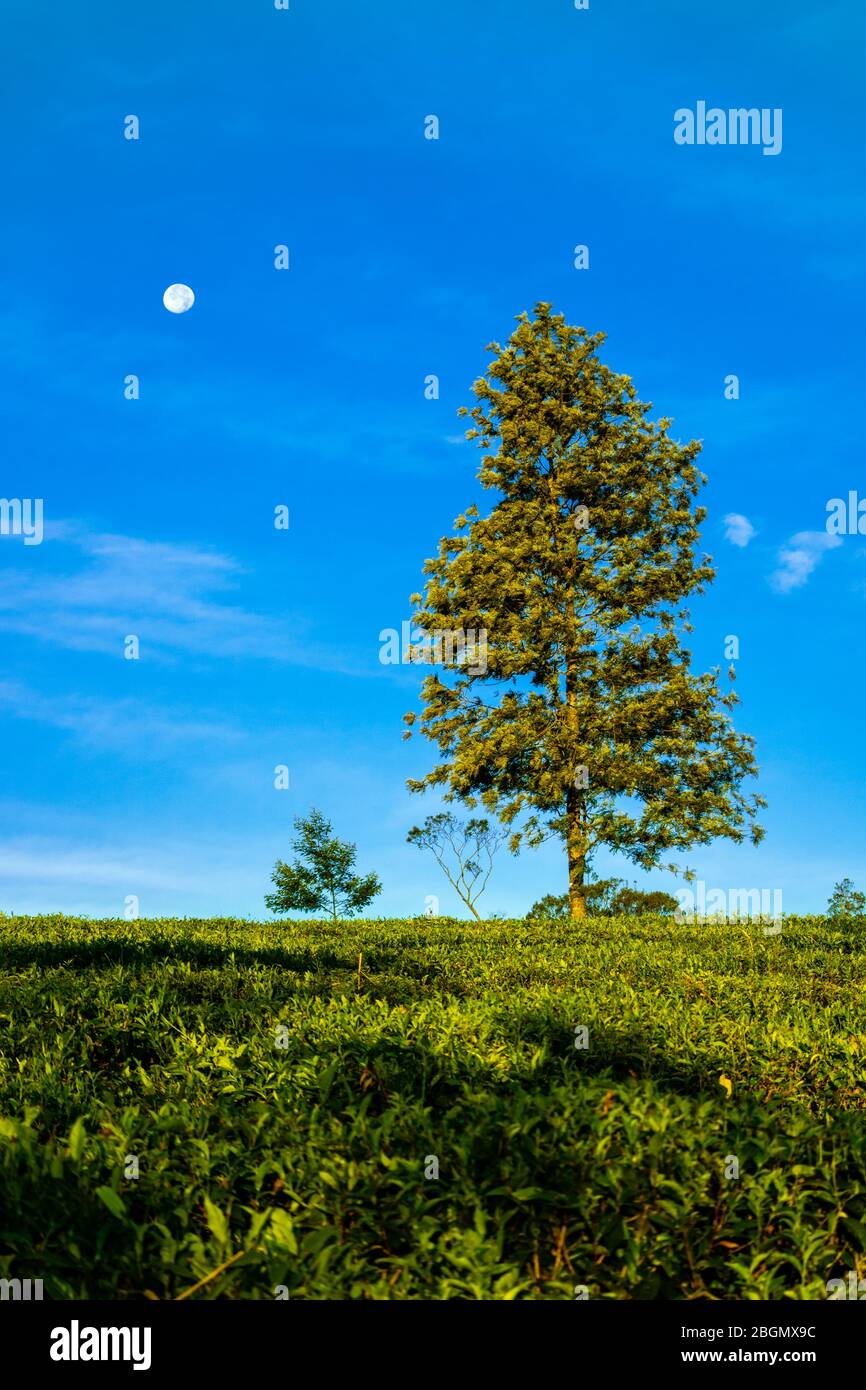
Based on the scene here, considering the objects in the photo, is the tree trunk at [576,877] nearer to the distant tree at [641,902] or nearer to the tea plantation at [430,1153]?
the distant tree at [641,902]

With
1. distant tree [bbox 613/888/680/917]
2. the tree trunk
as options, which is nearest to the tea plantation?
the tree trunk

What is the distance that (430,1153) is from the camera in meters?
3.62

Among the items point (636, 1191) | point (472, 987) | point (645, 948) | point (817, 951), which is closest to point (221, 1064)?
point (636, 1191)

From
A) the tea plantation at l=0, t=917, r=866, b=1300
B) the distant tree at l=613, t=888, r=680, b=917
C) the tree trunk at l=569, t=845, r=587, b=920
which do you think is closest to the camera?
the tea plantation at l=0, t=917, r=866, b=1300

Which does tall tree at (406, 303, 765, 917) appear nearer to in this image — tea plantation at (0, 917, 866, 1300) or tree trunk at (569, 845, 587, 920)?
tree trunk at (569, 845, 587, 920)

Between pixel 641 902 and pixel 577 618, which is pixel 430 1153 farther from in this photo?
pixel 641 902

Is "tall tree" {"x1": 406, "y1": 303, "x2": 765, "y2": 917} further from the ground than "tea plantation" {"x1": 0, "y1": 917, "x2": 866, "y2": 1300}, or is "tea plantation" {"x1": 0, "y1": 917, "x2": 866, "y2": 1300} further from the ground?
"tall tree" {"x1": 406, "y1": 303, "x2": 765, "y2": 917}

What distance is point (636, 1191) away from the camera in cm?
336

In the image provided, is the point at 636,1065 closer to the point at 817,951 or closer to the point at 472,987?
the point at 472,987

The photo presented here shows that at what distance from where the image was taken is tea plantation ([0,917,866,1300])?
2.95 metres

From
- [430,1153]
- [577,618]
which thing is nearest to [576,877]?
[577,618]

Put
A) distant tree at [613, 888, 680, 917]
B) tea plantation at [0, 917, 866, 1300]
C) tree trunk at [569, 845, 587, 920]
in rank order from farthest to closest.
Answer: distant tree at [613, 888, 680, 917] < tree trunk at [569, 845, 587, 920] < tea plantation at [0, 917, 866, 1300]

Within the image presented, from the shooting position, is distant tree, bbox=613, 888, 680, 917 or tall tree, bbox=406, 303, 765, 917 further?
distant tree, bbox=613, 888, 680, 917
